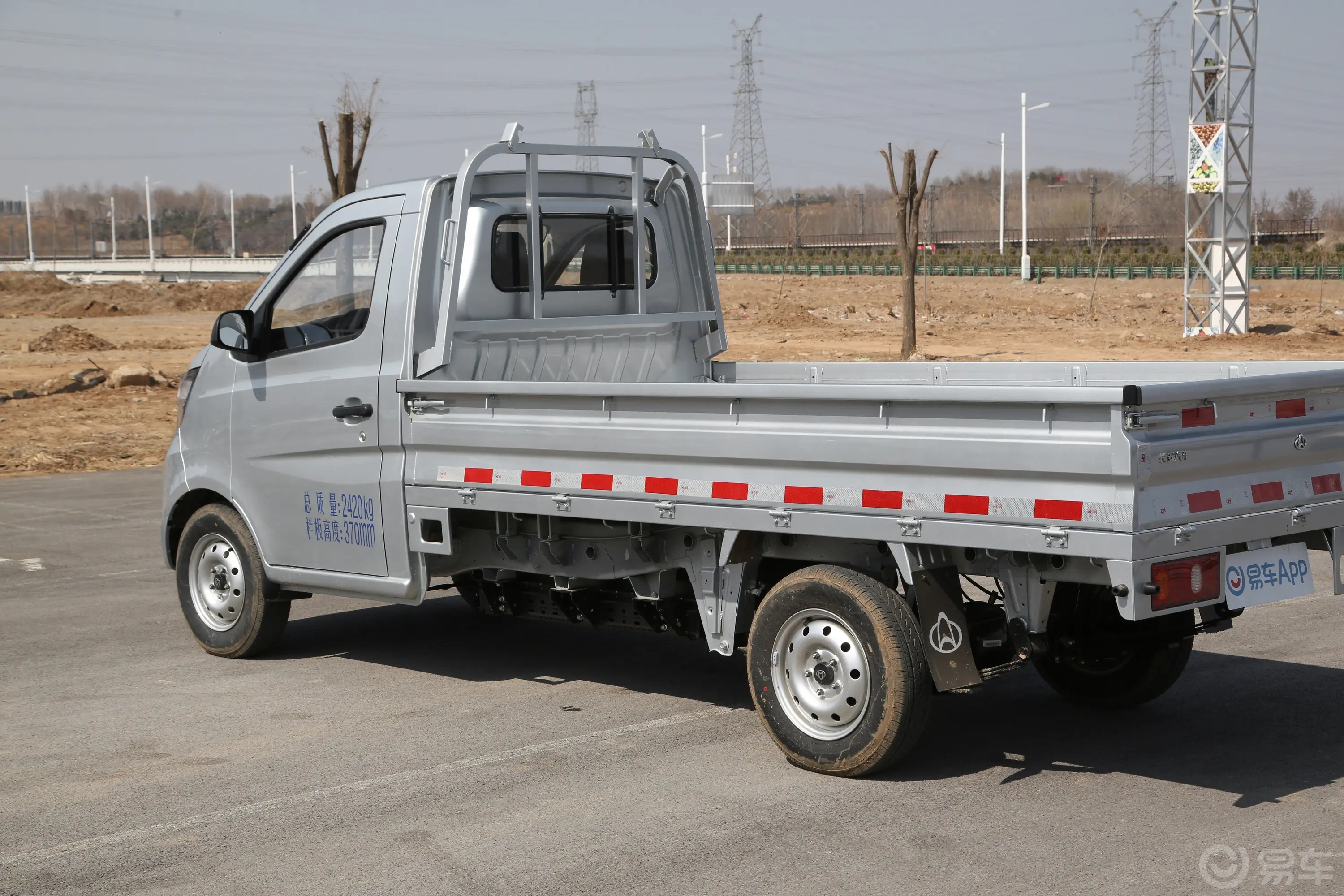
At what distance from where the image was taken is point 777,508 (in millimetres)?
5746

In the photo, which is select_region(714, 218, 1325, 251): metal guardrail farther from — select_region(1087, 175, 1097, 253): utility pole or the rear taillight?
the rear taillight

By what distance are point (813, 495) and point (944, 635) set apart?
72cm

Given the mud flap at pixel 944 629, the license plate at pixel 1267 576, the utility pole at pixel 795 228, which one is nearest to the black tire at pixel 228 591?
the mud flap at pixel 944 629

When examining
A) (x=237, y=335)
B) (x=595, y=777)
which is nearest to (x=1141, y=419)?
(x=595, y=777)

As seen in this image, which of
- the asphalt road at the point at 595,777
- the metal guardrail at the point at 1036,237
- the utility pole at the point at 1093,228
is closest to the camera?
the asphalt road at the point at 595,777

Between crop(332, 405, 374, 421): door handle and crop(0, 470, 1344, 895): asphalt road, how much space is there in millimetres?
1387

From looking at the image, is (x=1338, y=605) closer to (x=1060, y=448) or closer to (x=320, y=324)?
(x=1060, y=448)

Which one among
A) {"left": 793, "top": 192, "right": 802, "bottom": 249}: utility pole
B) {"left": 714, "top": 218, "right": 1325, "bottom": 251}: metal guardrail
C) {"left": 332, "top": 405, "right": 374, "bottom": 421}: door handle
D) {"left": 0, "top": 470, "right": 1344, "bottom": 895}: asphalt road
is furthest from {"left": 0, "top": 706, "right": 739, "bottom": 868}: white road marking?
{"left": 793, "top": 192, "right": 802, "bottom": 249}: utility pole

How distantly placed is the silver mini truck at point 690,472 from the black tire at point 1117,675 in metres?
0.01

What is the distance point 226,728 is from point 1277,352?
1087 inches

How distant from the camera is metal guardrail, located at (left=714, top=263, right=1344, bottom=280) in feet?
175

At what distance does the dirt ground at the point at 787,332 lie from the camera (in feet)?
73.0

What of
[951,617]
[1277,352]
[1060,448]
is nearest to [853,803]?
[951,617]

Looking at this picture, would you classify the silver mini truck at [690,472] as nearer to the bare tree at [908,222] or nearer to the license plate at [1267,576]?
the license plate at [1267,576]
